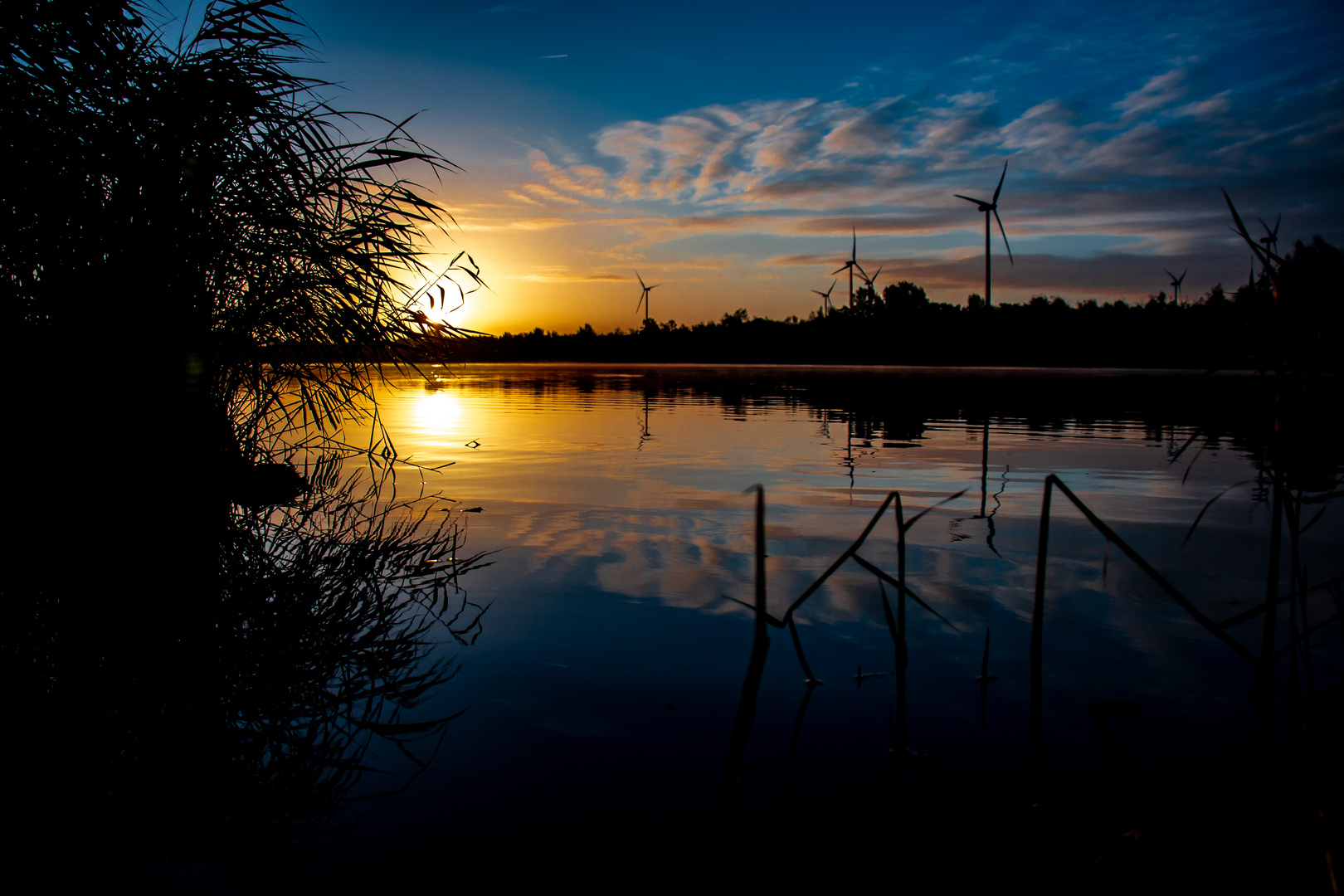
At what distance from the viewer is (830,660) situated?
4.43 m

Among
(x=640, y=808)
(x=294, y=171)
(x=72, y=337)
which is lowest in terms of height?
(x=640, y=808)

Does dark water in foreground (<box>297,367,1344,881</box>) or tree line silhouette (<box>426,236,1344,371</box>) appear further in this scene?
tree line silhouette (<box>426,236,1344,371</box>)

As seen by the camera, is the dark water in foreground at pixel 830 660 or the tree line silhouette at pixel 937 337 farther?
the tree line silhouette at pixel 937 337

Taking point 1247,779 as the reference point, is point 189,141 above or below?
above

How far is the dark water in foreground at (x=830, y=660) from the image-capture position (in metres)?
3.04

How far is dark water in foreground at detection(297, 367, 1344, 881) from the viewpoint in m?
3.04

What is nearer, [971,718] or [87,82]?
[971,718]

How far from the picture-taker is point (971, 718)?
3.69m

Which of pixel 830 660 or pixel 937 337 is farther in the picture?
pixel 937 337

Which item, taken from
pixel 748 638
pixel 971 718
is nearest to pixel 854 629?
pixel 748 638

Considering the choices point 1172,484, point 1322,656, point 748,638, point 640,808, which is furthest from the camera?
point 1172,484

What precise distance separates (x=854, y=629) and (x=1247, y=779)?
2.25 m

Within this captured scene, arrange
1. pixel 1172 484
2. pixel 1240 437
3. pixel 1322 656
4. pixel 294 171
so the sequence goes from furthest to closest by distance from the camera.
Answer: pixel 1240 437
pixel 1172 484
pixel 294 171
pixel 1322 656

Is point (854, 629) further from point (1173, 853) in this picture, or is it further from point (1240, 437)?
point (1240, 437)
